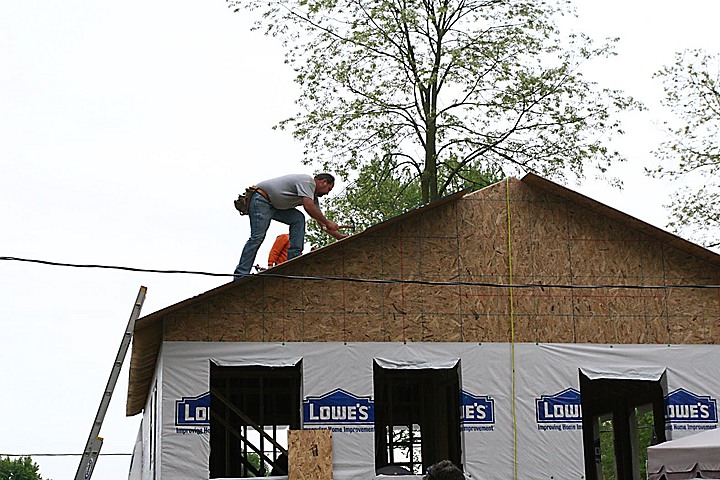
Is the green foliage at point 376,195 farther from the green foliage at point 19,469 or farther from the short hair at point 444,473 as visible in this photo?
the green foliage at point 19,469

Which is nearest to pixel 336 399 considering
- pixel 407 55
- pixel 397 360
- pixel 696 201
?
pixel 397 360

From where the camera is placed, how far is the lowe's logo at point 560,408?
13477 mm

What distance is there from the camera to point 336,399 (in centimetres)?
1306

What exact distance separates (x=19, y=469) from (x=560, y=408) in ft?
192

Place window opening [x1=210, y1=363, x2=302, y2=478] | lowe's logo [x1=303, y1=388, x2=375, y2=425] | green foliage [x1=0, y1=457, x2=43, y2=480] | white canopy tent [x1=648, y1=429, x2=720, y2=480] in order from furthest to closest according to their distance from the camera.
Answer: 1. green foliage [x1=0, y1=457, x2=43, y2=480]
2. window opening [x1=210, y1=363, x2=302, y2=478]
3. lowe's logo [x1=303, y1=388, x2=375, y2=425]
4. white canopy tent [x1=648, y1=429, x2=720, y2=480]

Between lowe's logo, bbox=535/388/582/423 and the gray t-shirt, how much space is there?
398 cm

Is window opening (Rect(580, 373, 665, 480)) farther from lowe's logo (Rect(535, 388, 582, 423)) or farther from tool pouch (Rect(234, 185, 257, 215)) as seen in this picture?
tool pouch (Rect(234, 185, 257, 215))

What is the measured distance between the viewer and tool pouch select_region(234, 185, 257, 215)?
558 inches

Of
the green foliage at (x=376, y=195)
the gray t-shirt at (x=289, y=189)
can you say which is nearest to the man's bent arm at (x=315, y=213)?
the gray t-shirt at (x=289, y=189)

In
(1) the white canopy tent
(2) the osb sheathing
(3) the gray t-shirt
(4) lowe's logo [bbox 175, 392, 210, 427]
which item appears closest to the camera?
(1) the white canopy tent

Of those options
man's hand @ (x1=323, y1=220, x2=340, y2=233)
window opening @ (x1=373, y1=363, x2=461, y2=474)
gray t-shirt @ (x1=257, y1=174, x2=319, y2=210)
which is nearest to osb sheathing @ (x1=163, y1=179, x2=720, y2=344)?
man's hand @ (x1=323, y1=220, x2=340, y2=233)

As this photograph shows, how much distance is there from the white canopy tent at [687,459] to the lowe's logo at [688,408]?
334 centimetres

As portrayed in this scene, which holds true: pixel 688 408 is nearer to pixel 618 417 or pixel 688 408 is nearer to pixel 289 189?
pixel 289 189

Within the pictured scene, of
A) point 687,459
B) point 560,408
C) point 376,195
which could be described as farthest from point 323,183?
point 376,195
